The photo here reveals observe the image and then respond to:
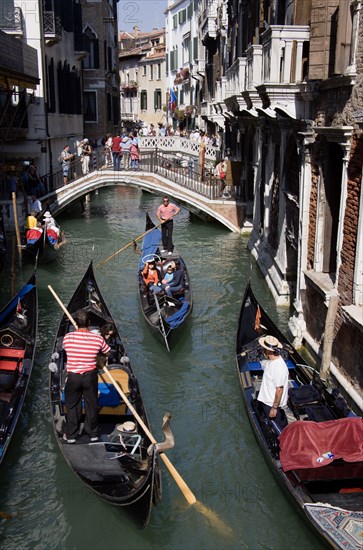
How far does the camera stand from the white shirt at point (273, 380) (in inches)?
190

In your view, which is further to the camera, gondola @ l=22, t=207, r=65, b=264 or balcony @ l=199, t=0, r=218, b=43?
balcony @ l=199, t=0, r=218, b=43

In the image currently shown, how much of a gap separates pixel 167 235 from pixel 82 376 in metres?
6.51

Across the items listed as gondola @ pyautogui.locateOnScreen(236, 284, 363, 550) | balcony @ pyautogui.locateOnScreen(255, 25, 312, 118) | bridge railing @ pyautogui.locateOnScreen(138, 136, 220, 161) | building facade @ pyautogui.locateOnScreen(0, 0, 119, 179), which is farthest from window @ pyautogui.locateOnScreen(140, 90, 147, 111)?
gondola @ pyautogui.locateOnScreen(236, 284, 363, 550)

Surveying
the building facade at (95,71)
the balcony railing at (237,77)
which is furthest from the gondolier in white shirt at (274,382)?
the building facade at (95,71)

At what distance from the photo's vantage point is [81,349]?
A: 4.68 metres

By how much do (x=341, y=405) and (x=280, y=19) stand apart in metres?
5.43

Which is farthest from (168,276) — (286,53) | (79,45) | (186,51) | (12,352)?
(186,51)

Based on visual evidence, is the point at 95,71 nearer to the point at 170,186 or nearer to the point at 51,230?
the point at 170,186

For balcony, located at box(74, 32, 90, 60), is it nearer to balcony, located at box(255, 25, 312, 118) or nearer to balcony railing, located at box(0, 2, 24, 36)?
balcony railing, located at box(0, 2, 24, 36)

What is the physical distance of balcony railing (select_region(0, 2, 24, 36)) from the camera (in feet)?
46.5

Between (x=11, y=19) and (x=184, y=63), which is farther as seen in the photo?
(x=184, y=63)

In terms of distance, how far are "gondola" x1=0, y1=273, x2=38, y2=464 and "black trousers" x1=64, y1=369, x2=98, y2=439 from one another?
0.58 meters

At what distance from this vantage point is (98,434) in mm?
5090

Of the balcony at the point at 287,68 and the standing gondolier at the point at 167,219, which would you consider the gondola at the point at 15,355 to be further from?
the balcony at the point at 287,68
